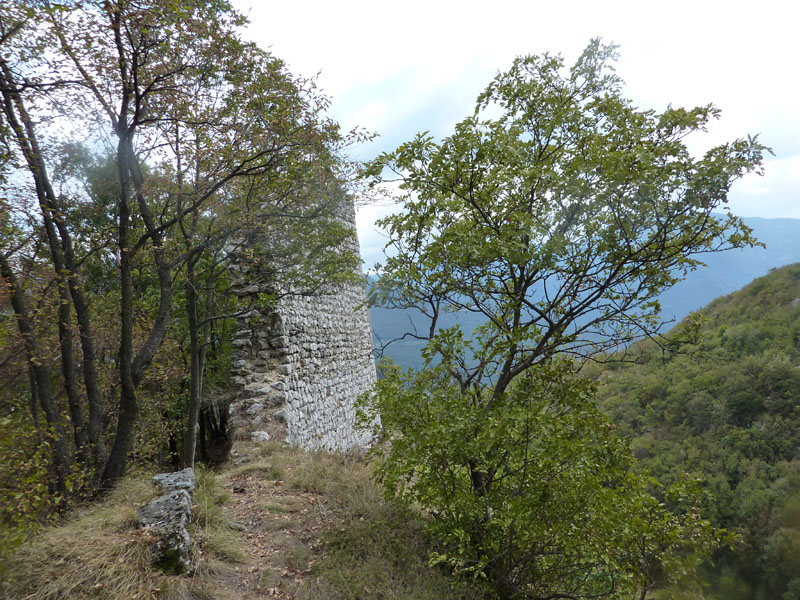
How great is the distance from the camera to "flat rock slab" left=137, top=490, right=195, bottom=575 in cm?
287

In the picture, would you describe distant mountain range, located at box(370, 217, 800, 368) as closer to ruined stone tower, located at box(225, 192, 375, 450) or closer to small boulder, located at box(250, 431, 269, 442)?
ruined stone tower, located at box(225, 192, 375, 450)

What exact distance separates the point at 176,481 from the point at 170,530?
0.77 metres

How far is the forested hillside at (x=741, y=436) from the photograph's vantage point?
49.2ft

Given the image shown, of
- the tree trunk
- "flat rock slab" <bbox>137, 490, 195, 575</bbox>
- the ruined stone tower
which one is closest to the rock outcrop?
"flat rock slab" <bbox>137, 490, 195, 575</bbox>

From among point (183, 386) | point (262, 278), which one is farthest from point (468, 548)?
point (183, 386)

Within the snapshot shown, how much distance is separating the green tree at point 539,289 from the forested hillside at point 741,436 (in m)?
11.4

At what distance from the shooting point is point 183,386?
8.61m

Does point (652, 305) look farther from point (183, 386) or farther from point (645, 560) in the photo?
point (183, 386)

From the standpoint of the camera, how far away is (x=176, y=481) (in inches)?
144

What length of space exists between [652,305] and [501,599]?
2.59 metres

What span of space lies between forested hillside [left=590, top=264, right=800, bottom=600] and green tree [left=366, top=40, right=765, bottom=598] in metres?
11.4

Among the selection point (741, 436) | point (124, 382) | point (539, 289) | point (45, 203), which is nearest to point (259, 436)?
point (124, 382)

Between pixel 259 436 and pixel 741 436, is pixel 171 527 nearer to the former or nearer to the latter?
pixel 259 436

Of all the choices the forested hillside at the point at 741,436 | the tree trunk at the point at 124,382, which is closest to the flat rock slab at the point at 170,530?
the tree trunk at the point at 124,382
